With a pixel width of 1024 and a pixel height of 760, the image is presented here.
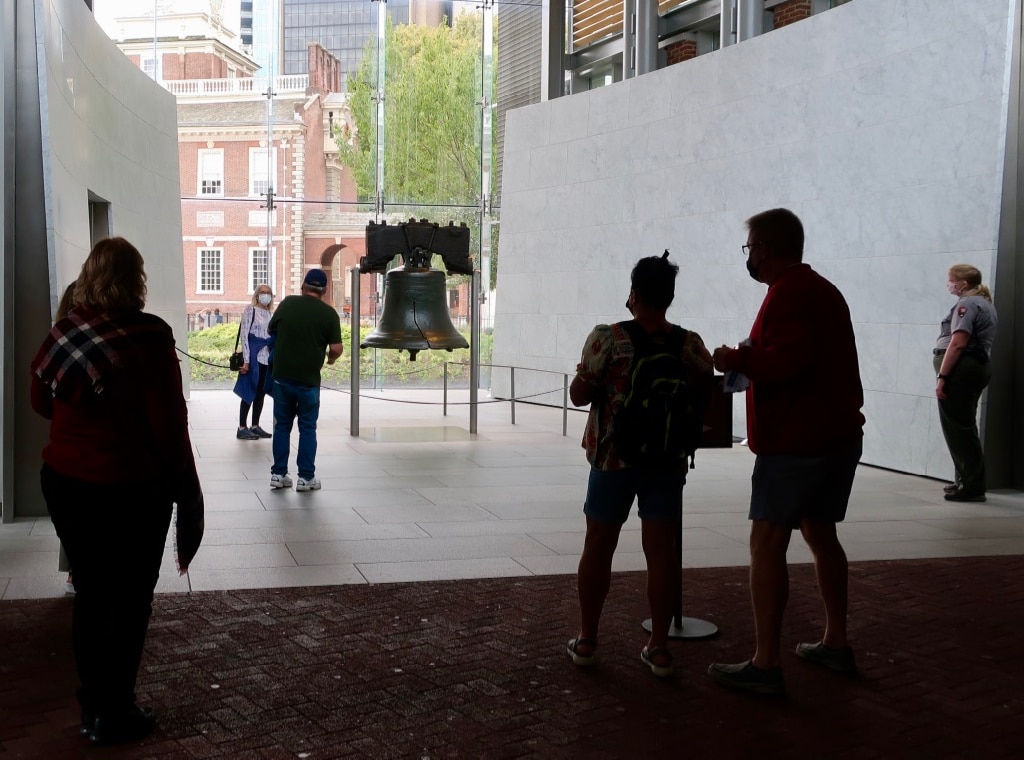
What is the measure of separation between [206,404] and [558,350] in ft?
16.2

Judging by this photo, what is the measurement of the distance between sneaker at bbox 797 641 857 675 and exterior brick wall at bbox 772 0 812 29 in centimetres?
911

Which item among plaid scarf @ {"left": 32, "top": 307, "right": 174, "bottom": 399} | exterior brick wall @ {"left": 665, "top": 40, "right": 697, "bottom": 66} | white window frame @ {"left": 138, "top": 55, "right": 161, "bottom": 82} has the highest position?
white window frame @ {"left": 138, "top": 55, "right": 161, "bottom": 82}

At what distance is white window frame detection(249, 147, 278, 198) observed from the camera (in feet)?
62.2

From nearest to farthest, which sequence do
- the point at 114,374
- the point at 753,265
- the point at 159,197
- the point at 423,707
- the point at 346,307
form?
1. the point at 114,374
2. the point at 423,707
3. the point at 753,265
4. the point at 159,197
5. the point at 346,307

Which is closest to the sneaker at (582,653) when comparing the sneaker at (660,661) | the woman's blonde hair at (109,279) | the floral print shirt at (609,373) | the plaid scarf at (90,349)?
the sneaker at (660,661)

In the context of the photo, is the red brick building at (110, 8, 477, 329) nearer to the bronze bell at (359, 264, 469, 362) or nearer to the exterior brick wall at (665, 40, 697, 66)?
the exterior brick wall at (665, 40, 697, 66)

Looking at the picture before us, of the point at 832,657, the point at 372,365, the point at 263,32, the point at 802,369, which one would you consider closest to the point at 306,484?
the point at 832,657

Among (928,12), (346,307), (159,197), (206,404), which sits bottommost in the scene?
(206,404)

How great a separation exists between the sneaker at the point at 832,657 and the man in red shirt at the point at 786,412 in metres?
0.37

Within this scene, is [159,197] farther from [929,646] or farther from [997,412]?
[929,646]

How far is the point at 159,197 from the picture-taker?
14430mm

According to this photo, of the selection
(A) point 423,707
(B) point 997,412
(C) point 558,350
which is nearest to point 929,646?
(A) point 423,707

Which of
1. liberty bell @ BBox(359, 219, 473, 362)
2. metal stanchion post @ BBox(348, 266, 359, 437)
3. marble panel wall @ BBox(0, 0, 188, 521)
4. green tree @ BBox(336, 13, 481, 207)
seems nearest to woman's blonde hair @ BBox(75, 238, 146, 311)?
marble panel wall @ BBox(0, 0, 188, 521)

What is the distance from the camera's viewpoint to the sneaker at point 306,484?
814 cm
